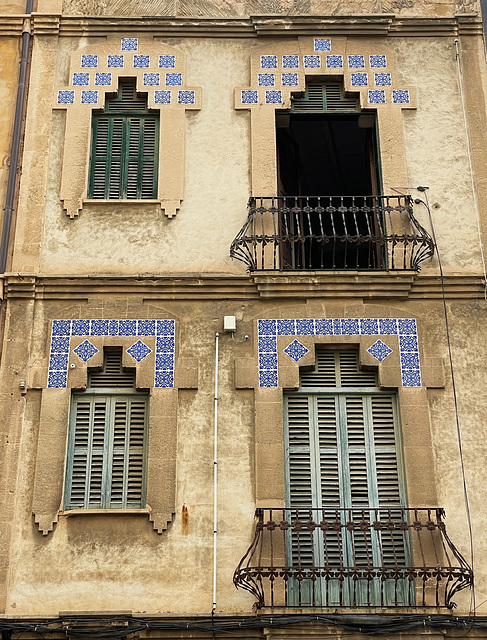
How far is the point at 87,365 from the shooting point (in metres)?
13.0

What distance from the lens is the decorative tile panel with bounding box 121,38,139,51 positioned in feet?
49.5

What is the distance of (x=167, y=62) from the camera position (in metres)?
15.0

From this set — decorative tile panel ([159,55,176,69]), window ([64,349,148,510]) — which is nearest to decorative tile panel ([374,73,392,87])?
decorative tile panel ([159,55,176,69])

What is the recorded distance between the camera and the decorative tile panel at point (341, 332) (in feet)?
42.6

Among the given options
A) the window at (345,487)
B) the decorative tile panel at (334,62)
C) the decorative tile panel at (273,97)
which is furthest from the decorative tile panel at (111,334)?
the decorative tile panel at (334,62)

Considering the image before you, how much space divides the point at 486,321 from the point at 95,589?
5821 millimetres

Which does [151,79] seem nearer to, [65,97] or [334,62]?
[65,97]

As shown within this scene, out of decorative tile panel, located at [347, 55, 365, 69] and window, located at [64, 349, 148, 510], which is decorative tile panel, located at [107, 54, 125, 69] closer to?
decorative tile panel, located at [347, 55, 365, 69]

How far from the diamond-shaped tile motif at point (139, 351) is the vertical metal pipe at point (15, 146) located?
2.02 meters

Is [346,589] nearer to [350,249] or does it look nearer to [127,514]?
[127,514]

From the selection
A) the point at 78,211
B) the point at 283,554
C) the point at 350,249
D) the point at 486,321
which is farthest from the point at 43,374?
the point at 350,249

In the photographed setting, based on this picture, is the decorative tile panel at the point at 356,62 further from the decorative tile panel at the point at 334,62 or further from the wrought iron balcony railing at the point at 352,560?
the wrought iron balcony railing at the point at 352,560

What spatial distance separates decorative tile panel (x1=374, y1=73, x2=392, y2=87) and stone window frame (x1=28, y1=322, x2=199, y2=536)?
4995 mm

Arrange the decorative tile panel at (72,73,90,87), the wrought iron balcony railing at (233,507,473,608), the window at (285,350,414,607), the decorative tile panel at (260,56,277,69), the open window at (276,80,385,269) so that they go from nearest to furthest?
the wrought iron balcony railing at (233,507,473,608) < the window at (285,350,414,607) < the open window at (276,80,385,269) < the decorative tile panel at (72,73,90,87) < the decorative tile panel at (260,56,277,69)
